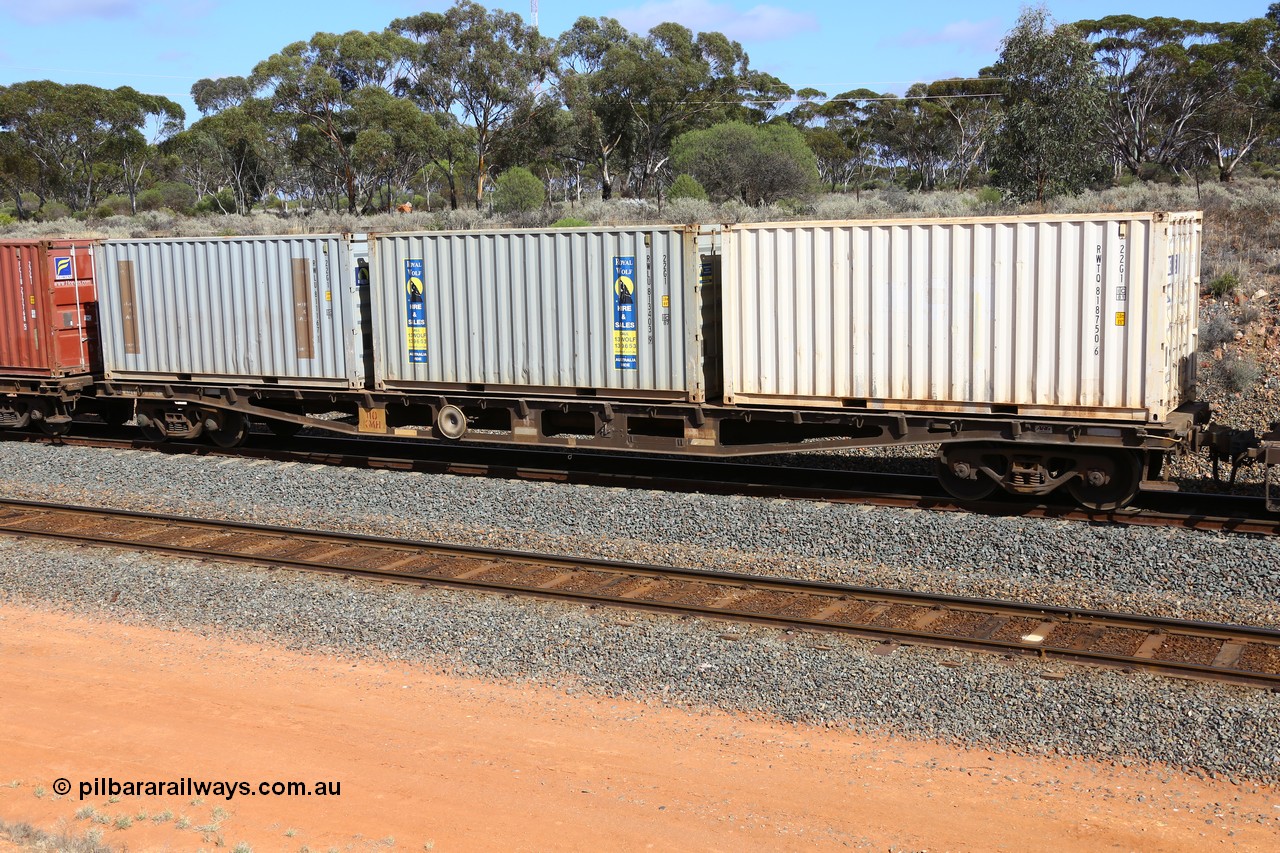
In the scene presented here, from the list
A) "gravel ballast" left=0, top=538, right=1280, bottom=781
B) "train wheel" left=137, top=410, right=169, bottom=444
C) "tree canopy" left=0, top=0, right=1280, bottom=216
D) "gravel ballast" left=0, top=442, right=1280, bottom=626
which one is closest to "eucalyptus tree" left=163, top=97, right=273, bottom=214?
"tree canopy" left=0, top=0, right=1280, bottom=216

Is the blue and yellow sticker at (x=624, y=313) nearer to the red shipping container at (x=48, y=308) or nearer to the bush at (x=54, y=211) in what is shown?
the red shipping container at (x=48, y=308)

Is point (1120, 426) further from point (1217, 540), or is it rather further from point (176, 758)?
point (176, 758)

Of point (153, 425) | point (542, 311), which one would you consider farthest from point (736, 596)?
point (153, 425)

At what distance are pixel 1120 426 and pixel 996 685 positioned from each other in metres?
4.77

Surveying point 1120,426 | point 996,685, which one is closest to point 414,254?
point 1120,426

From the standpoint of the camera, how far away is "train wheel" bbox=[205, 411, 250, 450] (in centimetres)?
1792

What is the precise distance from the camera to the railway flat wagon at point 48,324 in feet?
59.9

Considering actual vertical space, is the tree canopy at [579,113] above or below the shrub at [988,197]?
above

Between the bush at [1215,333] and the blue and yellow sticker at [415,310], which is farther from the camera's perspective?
the bush at [1215,333]

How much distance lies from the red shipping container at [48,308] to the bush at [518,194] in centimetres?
2462

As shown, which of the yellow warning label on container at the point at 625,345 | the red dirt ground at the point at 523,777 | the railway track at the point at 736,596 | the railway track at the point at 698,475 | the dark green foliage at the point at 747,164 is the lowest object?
the red dirt ground at the point at 523,777

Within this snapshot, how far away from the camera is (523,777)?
7332 mm

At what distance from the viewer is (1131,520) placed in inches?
488

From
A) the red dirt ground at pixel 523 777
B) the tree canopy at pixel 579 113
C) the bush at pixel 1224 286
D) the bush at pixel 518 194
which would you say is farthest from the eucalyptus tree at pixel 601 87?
the red dirt ground at pixel 523 777
